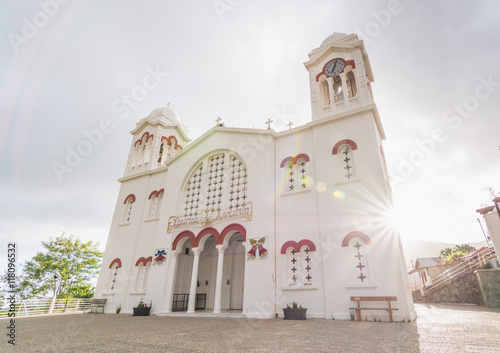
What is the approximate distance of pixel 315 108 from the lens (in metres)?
13.2

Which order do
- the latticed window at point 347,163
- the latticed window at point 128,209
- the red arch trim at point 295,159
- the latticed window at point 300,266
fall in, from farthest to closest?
the latticed window at point 128,209
the red arch trim at point 295,159
the latticed window at point 347,163
the latticed window at point 300,266

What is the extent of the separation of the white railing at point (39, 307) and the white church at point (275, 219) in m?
4.04

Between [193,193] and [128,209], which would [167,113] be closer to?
[128,209]

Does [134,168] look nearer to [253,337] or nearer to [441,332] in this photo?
[253,337]

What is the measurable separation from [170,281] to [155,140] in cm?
1009

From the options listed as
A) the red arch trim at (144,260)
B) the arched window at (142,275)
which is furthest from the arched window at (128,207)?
the arched window at (142,275)

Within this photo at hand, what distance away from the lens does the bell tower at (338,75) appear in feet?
40.8

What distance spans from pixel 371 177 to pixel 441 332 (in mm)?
5724

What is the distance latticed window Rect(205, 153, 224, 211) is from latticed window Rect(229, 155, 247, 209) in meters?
0.61

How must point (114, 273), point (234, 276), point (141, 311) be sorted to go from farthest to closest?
Result: 1. point (114, 273)
2. point (234, 276)
3. point (141, 311)

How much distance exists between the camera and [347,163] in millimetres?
11172

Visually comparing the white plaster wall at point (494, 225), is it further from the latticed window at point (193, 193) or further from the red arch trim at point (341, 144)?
the latticed window at point (193, 193)

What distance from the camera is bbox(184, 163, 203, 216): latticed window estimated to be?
555 inches

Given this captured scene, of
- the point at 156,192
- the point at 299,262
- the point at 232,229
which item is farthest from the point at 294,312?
the point at 156,192
